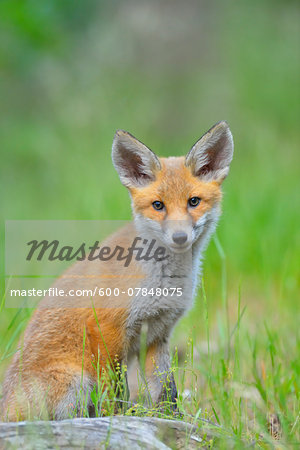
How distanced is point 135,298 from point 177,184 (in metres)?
0.81

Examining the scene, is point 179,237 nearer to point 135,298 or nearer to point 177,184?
point 177,184

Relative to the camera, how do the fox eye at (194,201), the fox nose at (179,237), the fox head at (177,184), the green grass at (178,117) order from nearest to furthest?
the fox nose at (179,237) → the fox head at (177,184) → the fox eye at (194,201) → the green grass at (178,117)

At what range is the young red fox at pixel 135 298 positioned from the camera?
12.1 feet

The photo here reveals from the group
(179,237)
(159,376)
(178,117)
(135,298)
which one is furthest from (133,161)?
(178,117)

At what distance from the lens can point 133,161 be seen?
4.10 meters

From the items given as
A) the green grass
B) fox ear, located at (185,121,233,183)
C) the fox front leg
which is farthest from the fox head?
the green grass

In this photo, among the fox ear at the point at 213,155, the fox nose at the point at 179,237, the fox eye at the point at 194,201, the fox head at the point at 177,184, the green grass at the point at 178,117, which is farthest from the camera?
the green grass at the point at 178,117

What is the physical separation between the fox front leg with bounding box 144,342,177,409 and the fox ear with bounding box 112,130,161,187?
1.17 m

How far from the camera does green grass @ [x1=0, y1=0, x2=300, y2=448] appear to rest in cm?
661

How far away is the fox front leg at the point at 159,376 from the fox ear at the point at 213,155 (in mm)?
1252

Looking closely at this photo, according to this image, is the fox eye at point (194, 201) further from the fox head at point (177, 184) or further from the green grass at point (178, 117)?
the green grass at point (178, 117)

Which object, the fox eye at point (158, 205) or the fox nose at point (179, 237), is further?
the fox eye at point (158, 205)

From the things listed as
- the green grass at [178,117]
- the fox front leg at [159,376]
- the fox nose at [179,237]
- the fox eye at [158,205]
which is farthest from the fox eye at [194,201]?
the green grass at [178,117]

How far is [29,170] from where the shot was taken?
1088 cm
